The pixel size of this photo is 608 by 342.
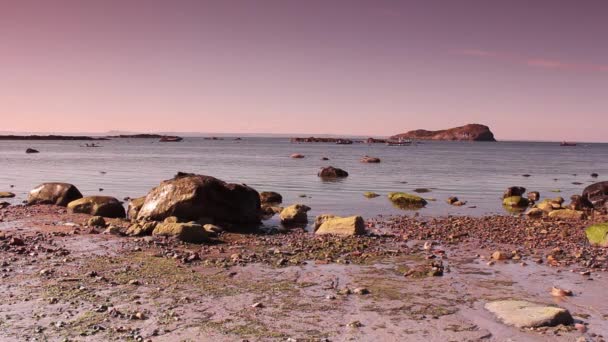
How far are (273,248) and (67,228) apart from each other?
26.5 ft

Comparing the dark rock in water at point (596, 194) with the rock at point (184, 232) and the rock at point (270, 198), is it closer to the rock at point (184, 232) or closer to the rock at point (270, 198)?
the rock at point (270, 198)

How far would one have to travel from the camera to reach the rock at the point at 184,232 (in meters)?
16.7

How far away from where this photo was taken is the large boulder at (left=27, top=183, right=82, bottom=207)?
24.8 metres

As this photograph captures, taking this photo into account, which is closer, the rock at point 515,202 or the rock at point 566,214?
the rock at point 566,214

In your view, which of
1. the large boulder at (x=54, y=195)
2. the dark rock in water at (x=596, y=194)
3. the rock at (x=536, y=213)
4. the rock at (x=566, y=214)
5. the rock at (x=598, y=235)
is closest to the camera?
the rock at (x=598, y=235)

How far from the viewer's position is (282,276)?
1262 centimetres

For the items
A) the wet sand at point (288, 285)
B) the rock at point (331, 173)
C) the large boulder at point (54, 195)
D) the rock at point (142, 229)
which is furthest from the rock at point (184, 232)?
the rock at point (331, 173)

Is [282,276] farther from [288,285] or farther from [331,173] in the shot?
[331,173]

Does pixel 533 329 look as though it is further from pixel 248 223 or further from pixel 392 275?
pixel 248 223

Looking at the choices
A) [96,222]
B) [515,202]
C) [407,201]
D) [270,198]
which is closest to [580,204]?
[515,202]

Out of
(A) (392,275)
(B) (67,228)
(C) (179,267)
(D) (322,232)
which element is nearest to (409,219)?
(D) (322,232)

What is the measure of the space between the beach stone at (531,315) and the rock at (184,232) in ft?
31.7

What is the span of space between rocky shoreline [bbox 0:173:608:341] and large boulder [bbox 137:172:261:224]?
5 cm

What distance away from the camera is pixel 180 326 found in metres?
9.09
